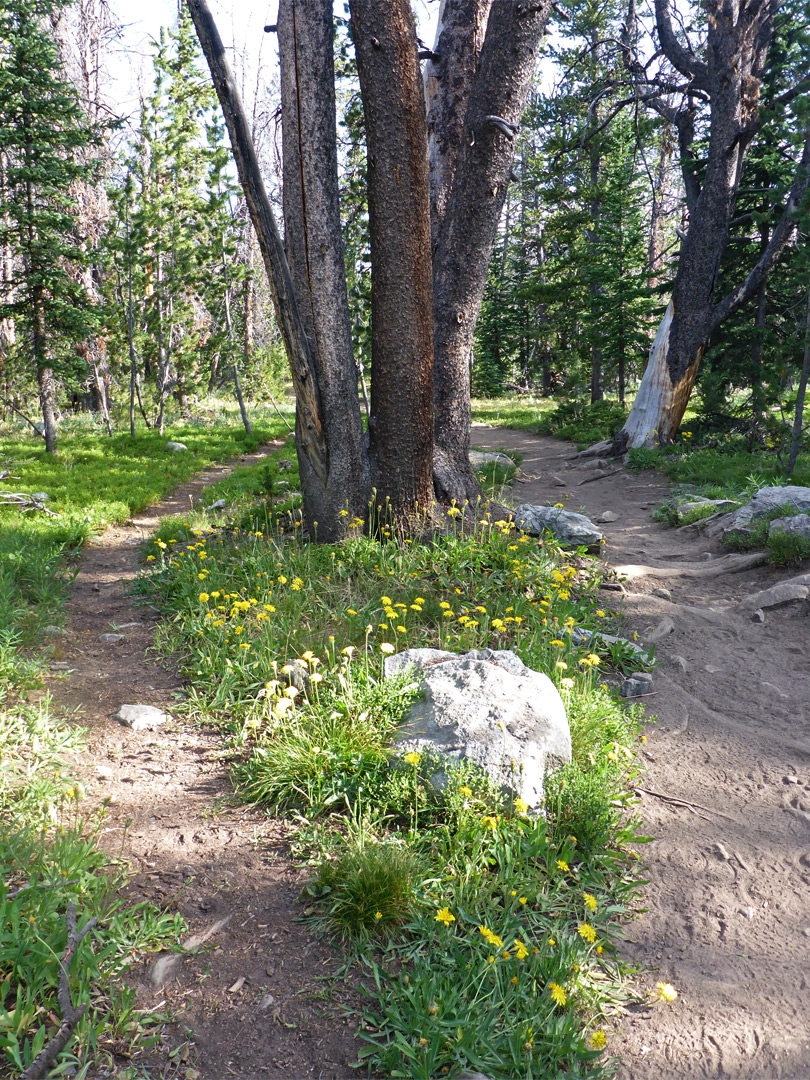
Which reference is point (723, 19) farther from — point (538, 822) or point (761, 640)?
point (538, 822)

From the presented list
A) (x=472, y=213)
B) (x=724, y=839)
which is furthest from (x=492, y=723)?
(x=472, y=213)

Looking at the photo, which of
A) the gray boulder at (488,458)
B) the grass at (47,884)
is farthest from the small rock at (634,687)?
the gray boulder at (488,458)

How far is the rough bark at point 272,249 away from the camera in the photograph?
15.6 feet

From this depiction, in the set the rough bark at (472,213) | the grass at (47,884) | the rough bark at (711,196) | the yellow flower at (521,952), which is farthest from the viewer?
the rough bark at (711,196)

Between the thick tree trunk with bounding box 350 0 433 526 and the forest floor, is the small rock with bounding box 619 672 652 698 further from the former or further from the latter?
the thick tree trunk with bounding box 350 0 433 526

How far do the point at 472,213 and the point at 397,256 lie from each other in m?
1.18

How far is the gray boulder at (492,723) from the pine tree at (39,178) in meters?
10.6

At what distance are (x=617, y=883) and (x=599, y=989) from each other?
53 cm

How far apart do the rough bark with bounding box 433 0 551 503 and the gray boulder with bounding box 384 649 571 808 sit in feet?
9.00

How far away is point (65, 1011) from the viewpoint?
1888 millimetres

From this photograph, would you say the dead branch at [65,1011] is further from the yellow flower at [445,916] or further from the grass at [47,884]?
the yellow flower at [445,916]

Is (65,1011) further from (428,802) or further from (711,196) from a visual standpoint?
(711,196)

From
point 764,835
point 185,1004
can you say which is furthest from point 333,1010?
point 764,835

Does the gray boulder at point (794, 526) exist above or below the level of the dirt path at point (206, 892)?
above
